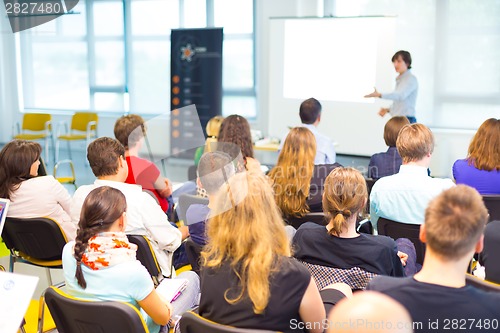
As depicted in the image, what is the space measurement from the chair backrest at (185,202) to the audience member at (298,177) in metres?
0.45

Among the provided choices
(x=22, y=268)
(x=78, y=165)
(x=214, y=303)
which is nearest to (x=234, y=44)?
(x=78, y=165)

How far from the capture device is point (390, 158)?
430 cm

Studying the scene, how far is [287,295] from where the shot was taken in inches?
73.9

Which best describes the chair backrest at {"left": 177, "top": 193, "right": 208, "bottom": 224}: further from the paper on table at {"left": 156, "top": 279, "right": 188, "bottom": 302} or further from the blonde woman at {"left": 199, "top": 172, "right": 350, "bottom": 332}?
the blonde woman at {"left": 199, "top": 172, "right": 350, "bottom": 332}

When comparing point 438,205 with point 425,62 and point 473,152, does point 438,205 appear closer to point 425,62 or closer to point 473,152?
point 473,152

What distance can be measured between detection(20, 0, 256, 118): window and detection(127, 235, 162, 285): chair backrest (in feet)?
19.6

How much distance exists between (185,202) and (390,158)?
5.27 feet

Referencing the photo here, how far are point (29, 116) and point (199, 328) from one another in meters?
8.57

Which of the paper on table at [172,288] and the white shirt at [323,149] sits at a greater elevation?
the white shirt at [323,149]

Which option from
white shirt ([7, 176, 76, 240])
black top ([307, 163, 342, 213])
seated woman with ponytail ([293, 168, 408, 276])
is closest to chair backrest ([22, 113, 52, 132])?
white shirt ([7, 176, 76, 240])

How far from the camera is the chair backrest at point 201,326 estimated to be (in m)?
1.76

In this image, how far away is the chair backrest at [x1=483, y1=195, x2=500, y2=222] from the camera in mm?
3361

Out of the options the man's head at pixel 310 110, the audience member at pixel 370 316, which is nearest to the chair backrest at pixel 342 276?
the audience member at pixel 370 316

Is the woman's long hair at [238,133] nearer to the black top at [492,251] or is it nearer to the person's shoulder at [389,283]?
the black top at [492,251]
